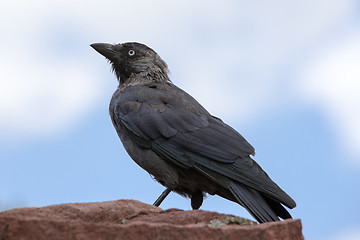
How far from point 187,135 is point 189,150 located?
229 mm

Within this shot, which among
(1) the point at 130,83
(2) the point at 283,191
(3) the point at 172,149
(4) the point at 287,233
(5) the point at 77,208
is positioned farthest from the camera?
(1) the point at 130,83

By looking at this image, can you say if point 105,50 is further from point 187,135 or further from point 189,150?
point 189,150

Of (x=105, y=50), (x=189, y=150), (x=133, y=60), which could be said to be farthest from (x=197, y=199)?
(x=105, y=50)

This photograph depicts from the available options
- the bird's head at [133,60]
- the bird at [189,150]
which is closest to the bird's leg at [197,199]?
the bird at [189,150]

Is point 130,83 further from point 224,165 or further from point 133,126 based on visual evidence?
point 224,165

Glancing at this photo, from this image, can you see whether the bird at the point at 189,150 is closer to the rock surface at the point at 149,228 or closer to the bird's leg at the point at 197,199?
the bird's leg at the point at 197,199

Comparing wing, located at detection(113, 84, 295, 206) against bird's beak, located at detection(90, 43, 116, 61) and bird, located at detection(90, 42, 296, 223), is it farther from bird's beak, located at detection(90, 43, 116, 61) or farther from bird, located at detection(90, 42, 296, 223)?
bird's beak, located at detection(90, 43, 116, 61)

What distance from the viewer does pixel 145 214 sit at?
5.09 metres

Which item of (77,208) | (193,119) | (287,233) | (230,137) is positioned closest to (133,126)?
(193,119)

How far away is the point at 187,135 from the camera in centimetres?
614

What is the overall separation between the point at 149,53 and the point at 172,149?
234cm

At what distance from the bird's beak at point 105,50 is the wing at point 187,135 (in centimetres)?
112

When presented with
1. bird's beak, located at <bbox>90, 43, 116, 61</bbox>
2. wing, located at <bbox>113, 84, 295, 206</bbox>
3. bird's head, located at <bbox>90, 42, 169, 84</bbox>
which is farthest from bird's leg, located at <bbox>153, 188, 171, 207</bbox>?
bird's beak, located at <bbox>90, 43, 116, 61</bbox>

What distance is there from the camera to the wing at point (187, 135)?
5781 mm
